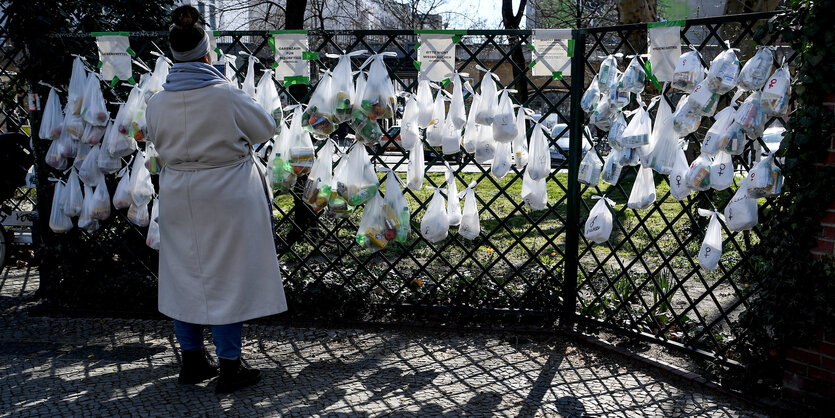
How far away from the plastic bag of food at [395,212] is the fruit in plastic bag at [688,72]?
175 centimetres

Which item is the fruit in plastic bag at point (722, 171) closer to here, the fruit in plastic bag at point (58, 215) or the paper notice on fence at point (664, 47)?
the paper notice on fence at point (664, 47)

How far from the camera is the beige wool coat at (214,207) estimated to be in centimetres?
338

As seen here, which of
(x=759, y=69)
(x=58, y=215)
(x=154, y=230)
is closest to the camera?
(x=759, y=69)

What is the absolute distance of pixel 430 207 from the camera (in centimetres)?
441

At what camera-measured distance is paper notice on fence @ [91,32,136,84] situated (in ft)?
15.2

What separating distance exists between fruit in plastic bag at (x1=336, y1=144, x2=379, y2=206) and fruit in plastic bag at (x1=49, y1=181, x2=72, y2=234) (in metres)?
2.11

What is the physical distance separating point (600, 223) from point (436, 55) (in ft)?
4.77

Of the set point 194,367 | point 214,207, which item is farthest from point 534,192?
point 194,367

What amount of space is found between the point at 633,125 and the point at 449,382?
5.82 ft

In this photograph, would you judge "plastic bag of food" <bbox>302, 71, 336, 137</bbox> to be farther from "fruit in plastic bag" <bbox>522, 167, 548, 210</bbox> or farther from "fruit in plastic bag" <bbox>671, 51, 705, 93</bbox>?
"fruit in plastic bag" <bbox>671, 51, 705, 93</bbox>

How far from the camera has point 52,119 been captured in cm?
475

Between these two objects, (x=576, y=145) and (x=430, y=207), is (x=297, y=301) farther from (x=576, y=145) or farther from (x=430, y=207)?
(x=576, y=145)

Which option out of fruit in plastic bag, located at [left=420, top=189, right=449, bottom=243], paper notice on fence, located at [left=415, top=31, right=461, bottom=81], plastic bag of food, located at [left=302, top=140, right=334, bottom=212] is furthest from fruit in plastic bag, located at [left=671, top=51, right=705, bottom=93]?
plastic bag of food, located at [left=302, top=140, right=334, bottom=212]

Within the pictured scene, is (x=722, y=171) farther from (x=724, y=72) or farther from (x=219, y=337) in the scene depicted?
(x=219, y=337)
